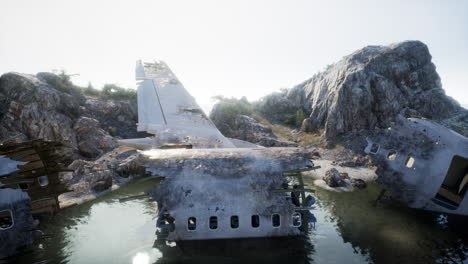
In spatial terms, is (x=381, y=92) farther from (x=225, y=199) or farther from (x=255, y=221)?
(x=225, y=199)

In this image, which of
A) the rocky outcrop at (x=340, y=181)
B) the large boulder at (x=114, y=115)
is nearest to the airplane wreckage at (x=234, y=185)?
the rocky outcrop at (x=340, y=181)

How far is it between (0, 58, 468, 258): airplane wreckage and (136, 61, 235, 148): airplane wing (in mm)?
11691

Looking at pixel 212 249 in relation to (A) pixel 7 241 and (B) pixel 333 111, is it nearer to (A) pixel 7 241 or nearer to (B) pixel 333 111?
(A) pixel 7 241

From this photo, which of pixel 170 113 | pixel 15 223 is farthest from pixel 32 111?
pixel 15 223

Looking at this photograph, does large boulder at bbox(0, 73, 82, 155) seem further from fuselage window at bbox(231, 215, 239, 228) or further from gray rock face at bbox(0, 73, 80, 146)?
fuselage window at bbox(231, 215, 239, 228)

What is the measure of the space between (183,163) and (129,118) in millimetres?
40013

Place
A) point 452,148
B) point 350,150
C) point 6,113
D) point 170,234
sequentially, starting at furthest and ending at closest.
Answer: point 350,150 → point 6,113 → point 452,148 → point 170,234

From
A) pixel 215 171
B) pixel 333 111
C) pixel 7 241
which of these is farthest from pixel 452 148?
pixel 7 241

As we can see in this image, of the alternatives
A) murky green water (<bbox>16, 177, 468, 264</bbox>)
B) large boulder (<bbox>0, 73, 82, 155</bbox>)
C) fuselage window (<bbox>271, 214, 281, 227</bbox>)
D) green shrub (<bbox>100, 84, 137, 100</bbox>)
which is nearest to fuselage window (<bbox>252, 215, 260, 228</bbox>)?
fuselage window (<bbox>271, 214, 281, 227</bbox>)

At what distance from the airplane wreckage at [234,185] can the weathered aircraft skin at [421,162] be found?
0.06 metres

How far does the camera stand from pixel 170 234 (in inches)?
572

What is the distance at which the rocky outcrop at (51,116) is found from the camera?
33.5 metres

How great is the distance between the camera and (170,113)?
34.8 meters

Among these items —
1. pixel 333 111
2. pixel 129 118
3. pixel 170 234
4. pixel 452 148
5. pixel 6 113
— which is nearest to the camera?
pixel 170 234
